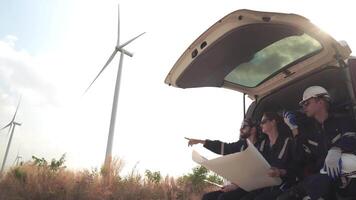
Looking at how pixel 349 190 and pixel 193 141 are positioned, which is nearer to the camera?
pixel 349 190

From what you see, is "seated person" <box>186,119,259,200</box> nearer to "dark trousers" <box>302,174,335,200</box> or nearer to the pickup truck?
the pickup truck

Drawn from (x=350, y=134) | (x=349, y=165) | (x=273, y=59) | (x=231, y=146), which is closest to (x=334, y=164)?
(x=349, y=165)

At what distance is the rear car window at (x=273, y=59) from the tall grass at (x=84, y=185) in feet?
27.3

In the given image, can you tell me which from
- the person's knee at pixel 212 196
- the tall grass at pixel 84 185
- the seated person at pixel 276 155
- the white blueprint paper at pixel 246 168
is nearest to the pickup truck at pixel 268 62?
the seated person at pixel 276 155

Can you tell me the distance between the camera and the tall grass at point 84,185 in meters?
12.0

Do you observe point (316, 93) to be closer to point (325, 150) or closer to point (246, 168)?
point (325, 150)

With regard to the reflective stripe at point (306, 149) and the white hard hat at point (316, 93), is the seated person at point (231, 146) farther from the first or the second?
the white hard hat at point (316, 93)

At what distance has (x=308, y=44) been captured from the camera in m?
3.97

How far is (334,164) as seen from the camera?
10.3 ft

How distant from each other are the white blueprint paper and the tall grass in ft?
28.4

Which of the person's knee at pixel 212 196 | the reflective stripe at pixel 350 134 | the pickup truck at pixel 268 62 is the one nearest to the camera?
the reflective stripe at pixel 350 134

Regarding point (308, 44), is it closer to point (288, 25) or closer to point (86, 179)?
point (288, 25)

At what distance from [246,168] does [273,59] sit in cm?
149

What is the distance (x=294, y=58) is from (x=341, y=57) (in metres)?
0.77
